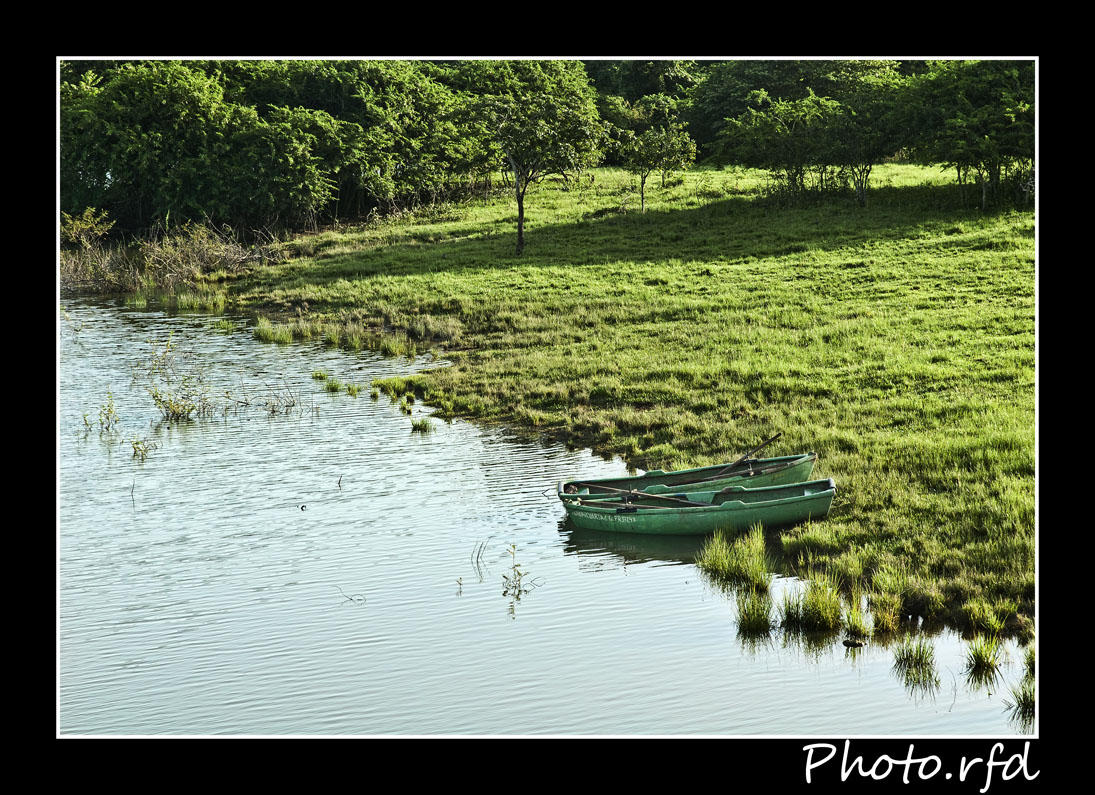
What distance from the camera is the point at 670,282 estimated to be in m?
37.9

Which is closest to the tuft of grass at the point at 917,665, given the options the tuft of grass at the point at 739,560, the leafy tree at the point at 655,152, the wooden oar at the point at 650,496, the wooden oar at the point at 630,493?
the tuft of grass at the point at 739,560

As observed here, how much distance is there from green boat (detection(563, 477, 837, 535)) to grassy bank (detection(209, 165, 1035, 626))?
441mm

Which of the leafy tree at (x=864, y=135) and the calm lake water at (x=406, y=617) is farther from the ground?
the leafy tree at (x=864, y=135)

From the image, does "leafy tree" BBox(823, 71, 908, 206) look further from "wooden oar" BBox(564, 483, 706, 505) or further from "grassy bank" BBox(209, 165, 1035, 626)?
"wooden oar" BBox(564, 483, 706, 505)

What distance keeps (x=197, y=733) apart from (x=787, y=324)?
2307 cm

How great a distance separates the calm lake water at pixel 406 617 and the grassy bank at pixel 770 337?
1835 mm

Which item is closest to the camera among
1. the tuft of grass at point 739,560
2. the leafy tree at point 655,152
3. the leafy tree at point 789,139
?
the tuft of grass at point 739,560

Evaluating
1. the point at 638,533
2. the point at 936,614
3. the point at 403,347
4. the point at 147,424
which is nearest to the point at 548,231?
the point at 403,347

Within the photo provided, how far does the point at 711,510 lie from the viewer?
1520cm

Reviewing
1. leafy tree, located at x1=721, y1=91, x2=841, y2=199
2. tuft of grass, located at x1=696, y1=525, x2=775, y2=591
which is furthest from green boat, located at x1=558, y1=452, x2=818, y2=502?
leafy tree, located at x1=721, y1=91, x2=841, y2=199

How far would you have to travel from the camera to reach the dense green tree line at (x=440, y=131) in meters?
46.2

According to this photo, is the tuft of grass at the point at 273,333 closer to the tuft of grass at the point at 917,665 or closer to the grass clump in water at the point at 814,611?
the grass clump in water at the point at 814,611

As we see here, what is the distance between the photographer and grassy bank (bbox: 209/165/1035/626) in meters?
14.9
